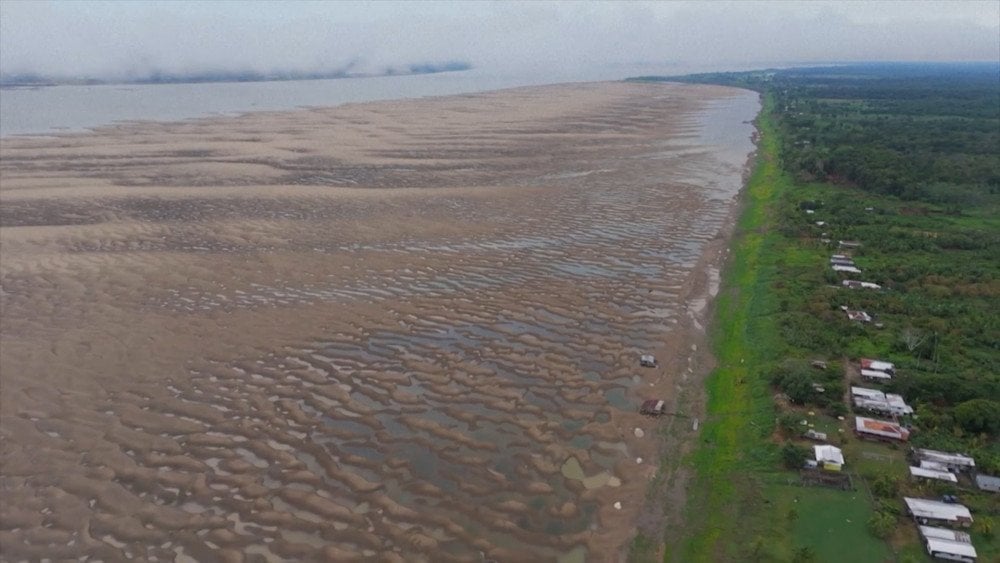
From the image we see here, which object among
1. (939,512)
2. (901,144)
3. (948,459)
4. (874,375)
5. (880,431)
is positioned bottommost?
(939,512)

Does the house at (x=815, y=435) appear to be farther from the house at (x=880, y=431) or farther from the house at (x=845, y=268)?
the house at (x=845, y=268)

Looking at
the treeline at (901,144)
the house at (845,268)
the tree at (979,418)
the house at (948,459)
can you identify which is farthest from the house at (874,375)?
the treeline at (901,144)

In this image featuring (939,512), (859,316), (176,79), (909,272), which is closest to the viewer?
(939,512)

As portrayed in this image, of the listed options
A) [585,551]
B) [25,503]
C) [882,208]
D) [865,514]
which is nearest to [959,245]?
[882,208]

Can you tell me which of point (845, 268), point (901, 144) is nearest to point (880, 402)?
point (845, 268)

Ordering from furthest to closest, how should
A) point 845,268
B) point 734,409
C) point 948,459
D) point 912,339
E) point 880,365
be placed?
1. point 845,268
2. point 912,339
3. point 880,365
4. point 734,409
5. point 948,459

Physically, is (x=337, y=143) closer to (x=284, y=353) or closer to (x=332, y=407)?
(x=284, y=353)

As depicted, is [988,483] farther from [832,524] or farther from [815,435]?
[832,524]
